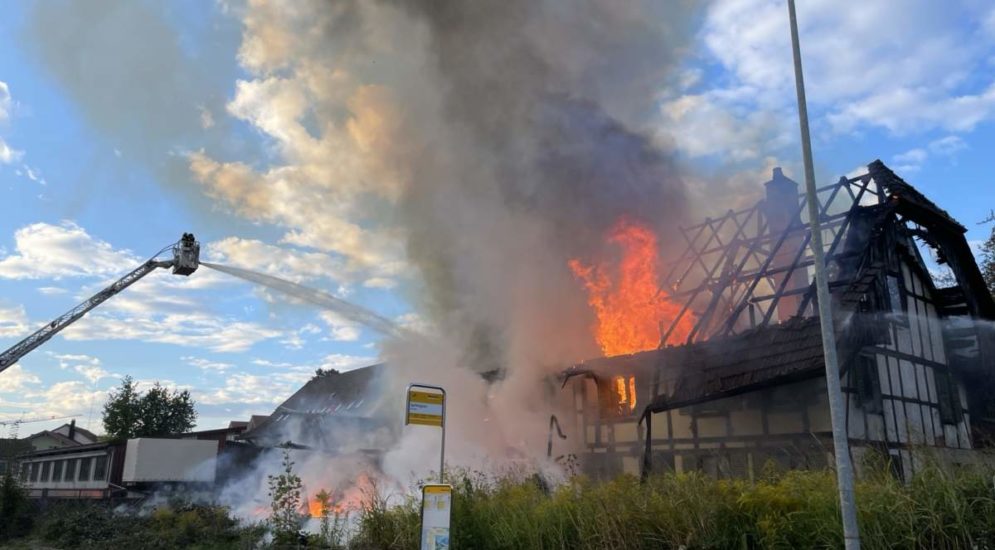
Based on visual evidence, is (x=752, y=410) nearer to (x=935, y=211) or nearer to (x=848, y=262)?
(x=848, y=262)

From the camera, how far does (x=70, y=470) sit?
114ft

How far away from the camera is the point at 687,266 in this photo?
22.3 m

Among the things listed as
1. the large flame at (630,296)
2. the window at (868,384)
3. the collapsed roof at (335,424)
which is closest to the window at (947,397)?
the window at (868,384)

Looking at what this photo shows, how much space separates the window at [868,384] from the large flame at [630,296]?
18.0ft

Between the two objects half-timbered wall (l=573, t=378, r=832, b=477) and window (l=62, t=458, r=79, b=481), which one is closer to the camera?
half-timbered wall (l=573, t=378, r=832, b=477)

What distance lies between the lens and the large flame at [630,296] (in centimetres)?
2086

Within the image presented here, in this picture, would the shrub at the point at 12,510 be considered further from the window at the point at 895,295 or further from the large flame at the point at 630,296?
the window at the point at 895,295

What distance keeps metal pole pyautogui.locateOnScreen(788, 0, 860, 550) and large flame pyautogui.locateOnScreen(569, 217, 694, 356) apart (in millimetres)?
12572

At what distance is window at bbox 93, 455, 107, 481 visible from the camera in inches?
1209

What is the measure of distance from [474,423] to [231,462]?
11.2m

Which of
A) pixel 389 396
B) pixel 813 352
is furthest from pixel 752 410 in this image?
pixel 389 396

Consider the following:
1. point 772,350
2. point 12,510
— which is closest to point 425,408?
point 772,350

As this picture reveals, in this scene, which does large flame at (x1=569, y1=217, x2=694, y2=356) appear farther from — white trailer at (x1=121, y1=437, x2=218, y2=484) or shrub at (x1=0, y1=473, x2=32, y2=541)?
shrub at (x1=0, y1=473, x2=32, y2=541)

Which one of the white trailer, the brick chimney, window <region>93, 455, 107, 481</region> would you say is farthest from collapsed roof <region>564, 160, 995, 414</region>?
window <region>93, 455, 107, 481</region>
